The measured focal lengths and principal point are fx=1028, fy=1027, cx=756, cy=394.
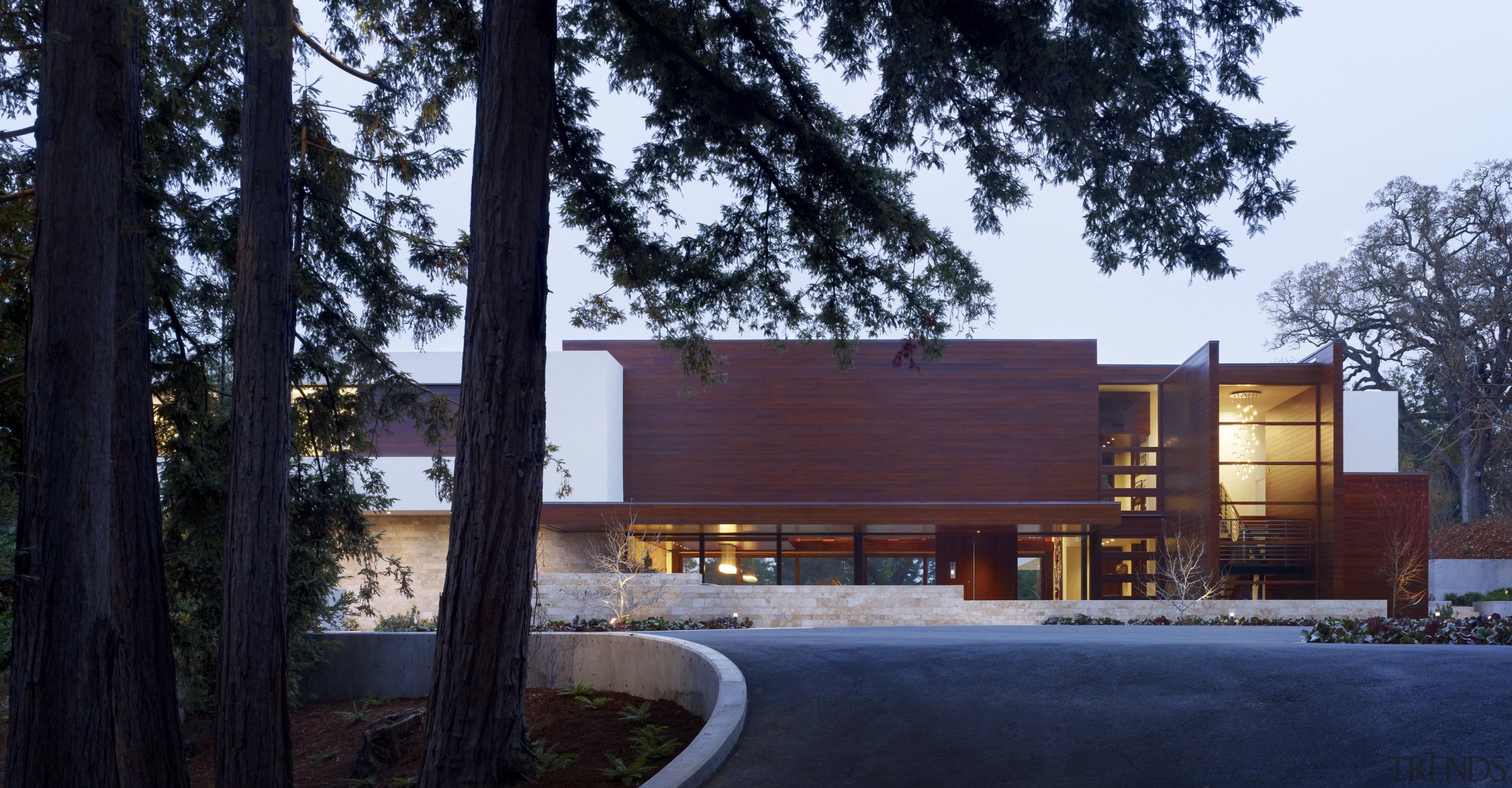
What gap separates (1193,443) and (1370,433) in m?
7.51

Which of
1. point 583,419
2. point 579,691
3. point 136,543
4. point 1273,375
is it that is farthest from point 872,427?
point 136,543

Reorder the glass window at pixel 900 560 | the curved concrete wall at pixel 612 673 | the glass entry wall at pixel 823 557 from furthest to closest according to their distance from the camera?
the glass window at pixel 900 560 < the glass entry wall at pixel 823 557 < the curved concrete wall at pixel 612 673

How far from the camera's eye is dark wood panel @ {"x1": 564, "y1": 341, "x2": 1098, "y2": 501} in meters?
27.5

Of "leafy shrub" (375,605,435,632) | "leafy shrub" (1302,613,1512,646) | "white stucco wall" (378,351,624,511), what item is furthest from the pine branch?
"white stucco wall" (378,351,624,511)

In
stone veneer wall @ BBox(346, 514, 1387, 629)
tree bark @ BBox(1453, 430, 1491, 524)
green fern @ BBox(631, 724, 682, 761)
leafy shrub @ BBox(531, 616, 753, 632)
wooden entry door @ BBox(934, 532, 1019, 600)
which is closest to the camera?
green fern @ BBox(631, 724, 682, 761)

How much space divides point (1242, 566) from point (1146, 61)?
23.7 meters

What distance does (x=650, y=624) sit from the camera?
858 inches

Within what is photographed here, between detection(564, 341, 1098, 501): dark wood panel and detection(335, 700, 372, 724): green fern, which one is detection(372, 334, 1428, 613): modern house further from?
detection(335, 700, 372, 724): green fern

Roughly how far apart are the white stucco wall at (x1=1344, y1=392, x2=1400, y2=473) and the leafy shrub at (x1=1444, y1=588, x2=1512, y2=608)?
13.2 feet

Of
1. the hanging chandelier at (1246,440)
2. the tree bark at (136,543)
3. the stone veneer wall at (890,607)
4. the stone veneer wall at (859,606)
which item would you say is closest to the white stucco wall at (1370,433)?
the hanging chandelier at (1246,440)

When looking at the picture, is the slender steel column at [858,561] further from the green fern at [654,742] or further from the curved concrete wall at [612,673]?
the green fern at [654,742]

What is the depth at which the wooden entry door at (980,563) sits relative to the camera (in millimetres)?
30094

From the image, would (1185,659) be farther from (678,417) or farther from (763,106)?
(678,417)

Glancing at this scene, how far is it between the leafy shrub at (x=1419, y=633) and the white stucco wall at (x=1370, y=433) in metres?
19.9
